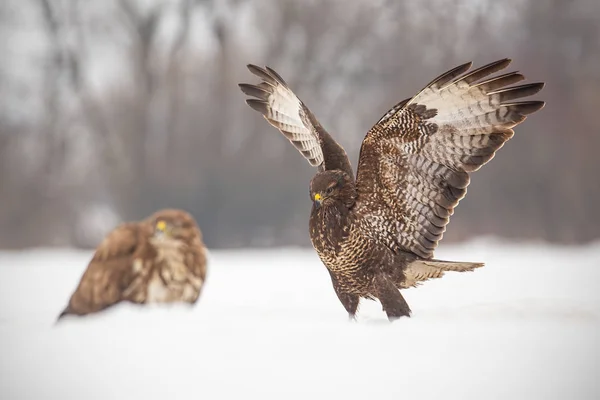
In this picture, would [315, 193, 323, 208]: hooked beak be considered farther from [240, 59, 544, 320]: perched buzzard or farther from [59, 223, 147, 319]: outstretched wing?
[59, 223, 147, 319]: outstretched wing

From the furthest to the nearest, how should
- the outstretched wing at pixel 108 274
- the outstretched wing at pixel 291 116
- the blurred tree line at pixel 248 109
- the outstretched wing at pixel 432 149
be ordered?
the blurred tree line at pixel 248 109 → the outstretched wing at pixel 108 274 → the outstretched wing at pixel 291 116 → the outstretched wing at pixel 432 149

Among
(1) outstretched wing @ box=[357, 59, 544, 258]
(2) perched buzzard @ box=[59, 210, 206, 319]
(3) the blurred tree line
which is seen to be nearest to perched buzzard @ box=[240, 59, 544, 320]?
(1) outstretched wing @ box=[357, 59, 544, 258]

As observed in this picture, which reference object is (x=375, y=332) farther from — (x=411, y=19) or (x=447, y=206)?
(x=411, y=19)

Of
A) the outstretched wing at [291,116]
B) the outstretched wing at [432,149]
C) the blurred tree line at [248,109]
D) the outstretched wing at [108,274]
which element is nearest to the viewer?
the outstretched wing at [432,149]

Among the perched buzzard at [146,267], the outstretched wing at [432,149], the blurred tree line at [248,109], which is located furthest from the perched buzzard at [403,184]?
the blurred tree line at [248,109]

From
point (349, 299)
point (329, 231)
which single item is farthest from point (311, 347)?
point (329, 231)

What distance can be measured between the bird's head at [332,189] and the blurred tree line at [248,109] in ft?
3.51

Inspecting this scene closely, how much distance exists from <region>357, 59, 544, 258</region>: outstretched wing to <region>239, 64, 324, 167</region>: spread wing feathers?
0.13m

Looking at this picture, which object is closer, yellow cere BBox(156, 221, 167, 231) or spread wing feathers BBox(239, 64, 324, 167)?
spread wing feathers BBox(239, 64, 324, 167)

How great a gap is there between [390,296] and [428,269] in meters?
0.08

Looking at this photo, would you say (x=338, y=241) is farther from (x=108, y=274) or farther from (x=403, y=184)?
(x=108, y=274)

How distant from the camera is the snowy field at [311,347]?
94 centimetres

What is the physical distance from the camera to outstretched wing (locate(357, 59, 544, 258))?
87 cm

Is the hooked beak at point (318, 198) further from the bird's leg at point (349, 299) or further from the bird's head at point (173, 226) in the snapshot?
the bird's head at point (173, 226)
